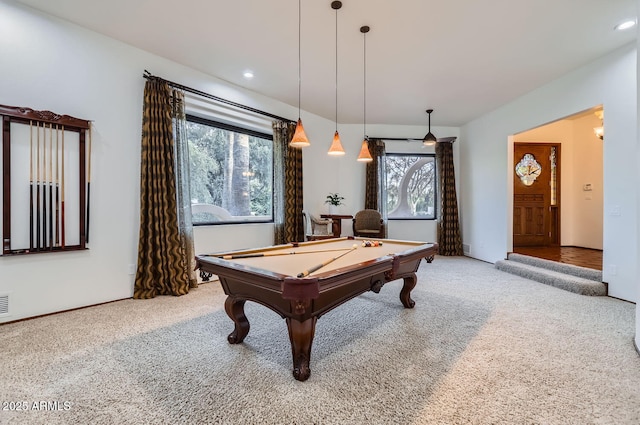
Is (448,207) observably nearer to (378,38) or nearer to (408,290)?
(408,290)

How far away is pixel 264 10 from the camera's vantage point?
279 cm

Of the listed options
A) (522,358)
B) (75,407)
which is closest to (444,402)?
(522,358)

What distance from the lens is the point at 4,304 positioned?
269cm

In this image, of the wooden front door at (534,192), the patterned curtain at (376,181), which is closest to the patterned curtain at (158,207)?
the patterned curtain at (376,181)

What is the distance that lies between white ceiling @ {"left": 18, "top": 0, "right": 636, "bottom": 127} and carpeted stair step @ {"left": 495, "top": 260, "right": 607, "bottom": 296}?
2838mm

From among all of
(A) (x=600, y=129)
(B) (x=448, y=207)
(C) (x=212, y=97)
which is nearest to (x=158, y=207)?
(C) (x=212, y=97)

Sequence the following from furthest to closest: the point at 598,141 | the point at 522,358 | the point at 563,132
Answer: the point at 563,132
the point at 598,141
the point at 522,358

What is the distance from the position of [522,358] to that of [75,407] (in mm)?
2836

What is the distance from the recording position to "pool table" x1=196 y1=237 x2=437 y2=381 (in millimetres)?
1676

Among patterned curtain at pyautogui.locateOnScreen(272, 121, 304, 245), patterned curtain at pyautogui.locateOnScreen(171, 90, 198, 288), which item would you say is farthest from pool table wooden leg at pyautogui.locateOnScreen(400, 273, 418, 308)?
patterned curtain at pyautogui.locateOnScreen(171, 90, 198, 288)

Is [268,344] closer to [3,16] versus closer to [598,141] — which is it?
[3,16]

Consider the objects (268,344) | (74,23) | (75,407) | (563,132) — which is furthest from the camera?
(563,132)

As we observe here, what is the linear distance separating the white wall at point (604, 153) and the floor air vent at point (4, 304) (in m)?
5.41

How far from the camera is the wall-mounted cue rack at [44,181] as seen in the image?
8.86 ft
